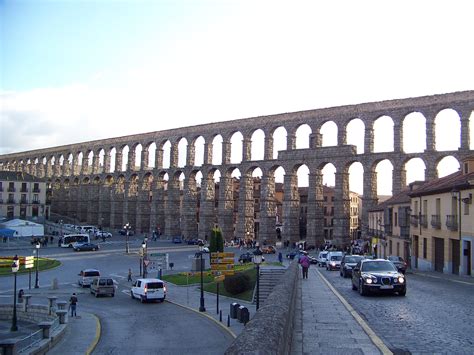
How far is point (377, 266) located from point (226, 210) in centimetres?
6950

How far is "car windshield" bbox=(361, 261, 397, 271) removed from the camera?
1909cm

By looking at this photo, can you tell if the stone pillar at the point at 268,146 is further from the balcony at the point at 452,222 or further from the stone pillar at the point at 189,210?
the balcony at the point at 452,222

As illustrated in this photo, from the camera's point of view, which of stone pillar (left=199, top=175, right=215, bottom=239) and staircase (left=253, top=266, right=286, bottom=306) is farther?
stone pillar (left=199, top=175, right=215, bottom=239)

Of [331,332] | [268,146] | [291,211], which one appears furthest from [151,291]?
[268,146]

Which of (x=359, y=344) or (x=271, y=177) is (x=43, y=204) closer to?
(x=271, y=177)

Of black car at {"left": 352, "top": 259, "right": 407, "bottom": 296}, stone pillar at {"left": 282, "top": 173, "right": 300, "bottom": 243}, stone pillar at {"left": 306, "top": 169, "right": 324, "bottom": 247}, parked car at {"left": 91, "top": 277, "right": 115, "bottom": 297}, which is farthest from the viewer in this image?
stone pillar at {"left": 282, "top": 173, "right": 300, "bottom": 243}

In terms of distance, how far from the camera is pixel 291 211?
77.7m

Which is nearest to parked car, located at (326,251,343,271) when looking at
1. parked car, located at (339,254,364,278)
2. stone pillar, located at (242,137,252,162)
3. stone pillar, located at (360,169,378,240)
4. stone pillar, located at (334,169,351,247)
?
parked car, located at (339,254,364,278)

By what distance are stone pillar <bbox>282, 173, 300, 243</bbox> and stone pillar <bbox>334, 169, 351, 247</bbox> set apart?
24.4ft

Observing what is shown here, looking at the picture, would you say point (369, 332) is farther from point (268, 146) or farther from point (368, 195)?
point (268, 146)

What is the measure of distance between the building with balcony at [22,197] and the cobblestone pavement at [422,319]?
8965 cm

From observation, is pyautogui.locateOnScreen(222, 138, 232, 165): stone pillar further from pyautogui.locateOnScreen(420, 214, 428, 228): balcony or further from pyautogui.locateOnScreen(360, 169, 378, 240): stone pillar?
pyautogui.locateOnScreen(420, 214, 428, 228): balcony

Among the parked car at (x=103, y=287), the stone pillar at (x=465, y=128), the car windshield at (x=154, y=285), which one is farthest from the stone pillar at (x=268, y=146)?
the car windshield at (x=154, y=285)

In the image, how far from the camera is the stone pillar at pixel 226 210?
289 ft
